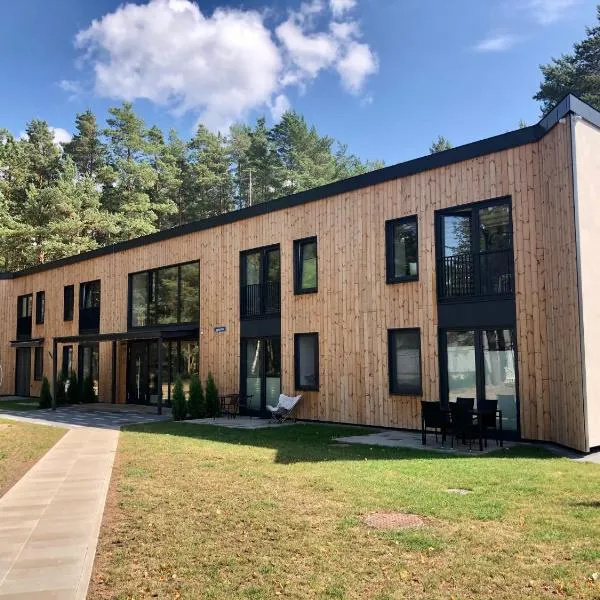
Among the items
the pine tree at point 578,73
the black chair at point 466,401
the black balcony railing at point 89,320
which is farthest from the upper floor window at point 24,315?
the pine tree at point 578,73

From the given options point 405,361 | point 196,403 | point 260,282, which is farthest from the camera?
point 260,282

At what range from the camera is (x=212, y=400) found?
16.4 m

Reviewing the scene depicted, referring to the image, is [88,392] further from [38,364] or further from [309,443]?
[309,443]

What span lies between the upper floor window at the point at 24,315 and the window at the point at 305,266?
19.1 meters

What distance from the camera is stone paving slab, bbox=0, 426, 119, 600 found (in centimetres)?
415

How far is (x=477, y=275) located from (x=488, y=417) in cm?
291

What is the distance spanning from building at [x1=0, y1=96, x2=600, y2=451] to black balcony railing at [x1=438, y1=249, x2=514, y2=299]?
27 mm

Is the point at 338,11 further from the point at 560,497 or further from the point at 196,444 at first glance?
the point at 560,497

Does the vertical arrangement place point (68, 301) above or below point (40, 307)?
above

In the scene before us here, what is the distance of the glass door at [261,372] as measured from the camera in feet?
52.3

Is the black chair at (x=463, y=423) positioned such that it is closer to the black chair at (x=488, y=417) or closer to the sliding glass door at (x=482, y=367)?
the black chair at (x=488, y=417)

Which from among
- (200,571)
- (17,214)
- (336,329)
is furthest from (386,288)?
(17,214)

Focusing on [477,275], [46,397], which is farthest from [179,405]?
[477,275]

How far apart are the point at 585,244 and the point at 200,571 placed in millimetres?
7996
